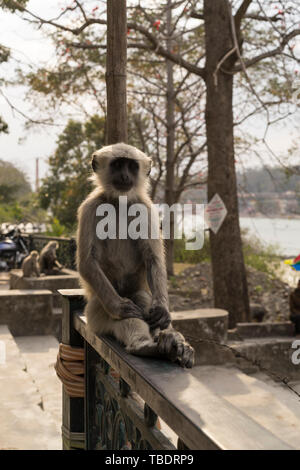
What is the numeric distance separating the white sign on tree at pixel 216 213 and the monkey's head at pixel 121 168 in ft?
20.1

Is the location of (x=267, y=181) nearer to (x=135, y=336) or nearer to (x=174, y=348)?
(x=135, y=336)

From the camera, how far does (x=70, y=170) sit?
23344 mm

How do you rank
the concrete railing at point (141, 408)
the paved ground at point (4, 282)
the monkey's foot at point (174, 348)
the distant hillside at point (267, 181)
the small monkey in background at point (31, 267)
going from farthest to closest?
the paved ground at point (4, 282) < the distant hillside at point (267, 181) < the small monkey in background at point (31, 267) < the monkey's foot at point (174, 348) < the concrete railing at point (141, 408)

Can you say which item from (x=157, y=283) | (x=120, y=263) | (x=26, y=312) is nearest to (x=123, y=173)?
(x=120, y=263)

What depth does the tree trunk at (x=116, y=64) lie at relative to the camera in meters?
2.89

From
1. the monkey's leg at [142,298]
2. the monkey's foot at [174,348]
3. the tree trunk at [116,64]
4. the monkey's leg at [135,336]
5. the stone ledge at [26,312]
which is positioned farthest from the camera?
the stone ledge at [26,312]

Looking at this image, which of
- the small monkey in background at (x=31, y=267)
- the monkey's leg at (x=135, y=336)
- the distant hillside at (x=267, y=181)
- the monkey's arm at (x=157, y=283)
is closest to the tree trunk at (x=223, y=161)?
the distant hillside at (x=267, y=181)

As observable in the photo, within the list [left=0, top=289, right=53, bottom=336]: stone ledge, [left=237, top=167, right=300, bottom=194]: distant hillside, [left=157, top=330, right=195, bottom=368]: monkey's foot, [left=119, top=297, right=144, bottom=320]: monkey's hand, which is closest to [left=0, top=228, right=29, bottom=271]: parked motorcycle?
Result: [left=237, top=167, right=300, bottom=194]: distant hillside

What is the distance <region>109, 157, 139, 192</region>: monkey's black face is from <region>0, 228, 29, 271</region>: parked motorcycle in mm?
11259

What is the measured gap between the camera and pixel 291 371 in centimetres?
764

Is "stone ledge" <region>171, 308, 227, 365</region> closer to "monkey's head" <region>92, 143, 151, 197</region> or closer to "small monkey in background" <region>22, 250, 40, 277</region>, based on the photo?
"small monkey in background" <region>22, 250, 40, 277</region>

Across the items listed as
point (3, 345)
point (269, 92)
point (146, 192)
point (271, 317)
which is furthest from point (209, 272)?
point (146, 192)

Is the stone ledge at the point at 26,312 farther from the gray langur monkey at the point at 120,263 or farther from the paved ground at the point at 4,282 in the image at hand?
the paved ground at the point at 4,282

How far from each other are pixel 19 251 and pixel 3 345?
9315 millimetres
